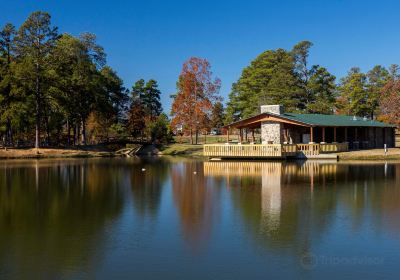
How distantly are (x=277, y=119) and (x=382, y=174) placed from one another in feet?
56.6

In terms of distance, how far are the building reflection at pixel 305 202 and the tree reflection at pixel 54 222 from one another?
15.2 feet

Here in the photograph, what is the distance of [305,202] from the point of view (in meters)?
18.2

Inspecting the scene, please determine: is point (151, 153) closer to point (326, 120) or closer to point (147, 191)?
point (326, 120)

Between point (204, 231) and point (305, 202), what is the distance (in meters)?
6.02

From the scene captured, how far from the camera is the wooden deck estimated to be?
42.0m

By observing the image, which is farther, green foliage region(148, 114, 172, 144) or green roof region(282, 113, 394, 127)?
green foliage region(148, 114, 172, 144)

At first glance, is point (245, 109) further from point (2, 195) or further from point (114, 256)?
point (114, 256)

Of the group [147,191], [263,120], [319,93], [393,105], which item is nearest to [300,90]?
[319,93]

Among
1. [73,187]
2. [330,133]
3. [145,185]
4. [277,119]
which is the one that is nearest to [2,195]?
[73,187]

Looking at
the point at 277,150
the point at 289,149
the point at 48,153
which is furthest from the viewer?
the point at 48,153

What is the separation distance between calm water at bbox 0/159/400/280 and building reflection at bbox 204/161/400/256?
43 millimetres

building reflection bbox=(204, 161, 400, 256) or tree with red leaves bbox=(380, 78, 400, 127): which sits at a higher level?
tree with red leaves bbox=(380, 78, 400, 127)

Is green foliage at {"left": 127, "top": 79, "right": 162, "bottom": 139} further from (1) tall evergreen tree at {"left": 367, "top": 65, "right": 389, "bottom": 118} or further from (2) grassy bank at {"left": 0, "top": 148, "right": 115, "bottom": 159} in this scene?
(1) tall evergreen tree at {"left": 367, "top": 65, "right": 389, "bottom": 118}

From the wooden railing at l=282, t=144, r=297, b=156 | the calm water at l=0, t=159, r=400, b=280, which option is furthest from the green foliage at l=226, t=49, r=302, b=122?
the calm water at l=0, t=159, r=400, b=280
